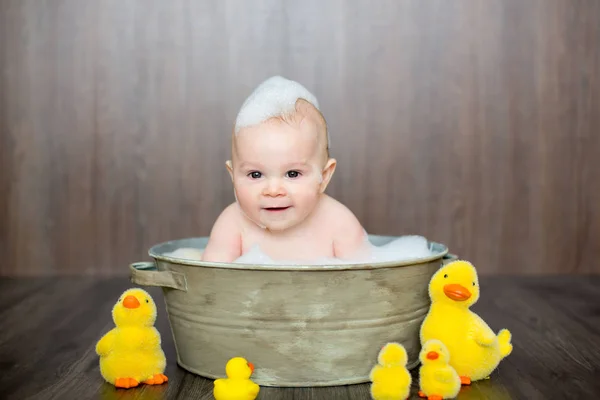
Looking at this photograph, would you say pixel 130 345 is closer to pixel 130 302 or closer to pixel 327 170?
pixel 130 302

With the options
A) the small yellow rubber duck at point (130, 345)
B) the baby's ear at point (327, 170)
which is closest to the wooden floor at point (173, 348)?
the small yellow rubber duck at point (130, 345)

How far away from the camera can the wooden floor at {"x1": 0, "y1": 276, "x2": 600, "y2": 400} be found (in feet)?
3.82

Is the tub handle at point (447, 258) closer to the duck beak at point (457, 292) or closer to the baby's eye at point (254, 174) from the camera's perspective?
the duck beak at point (457, 292)

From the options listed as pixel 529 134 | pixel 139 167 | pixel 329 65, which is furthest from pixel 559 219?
pixel 139 167

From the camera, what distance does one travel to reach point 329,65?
2219mm

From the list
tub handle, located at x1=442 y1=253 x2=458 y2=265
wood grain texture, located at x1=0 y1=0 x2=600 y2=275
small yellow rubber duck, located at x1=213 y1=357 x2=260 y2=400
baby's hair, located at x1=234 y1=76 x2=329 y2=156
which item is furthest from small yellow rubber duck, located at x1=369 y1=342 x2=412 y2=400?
wood grain texture, located at x1=0 y1=0 x2=600 y2=275

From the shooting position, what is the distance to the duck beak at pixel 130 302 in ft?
3.83

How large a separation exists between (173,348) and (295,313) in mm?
370

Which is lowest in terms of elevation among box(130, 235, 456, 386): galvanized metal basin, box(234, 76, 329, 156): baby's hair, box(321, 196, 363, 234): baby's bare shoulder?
box(130, 235, 456, 386): galvanized metal basin

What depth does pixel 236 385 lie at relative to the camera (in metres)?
1.09

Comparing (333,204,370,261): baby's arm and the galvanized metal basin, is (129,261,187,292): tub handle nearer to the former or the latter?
the galvanized metal basin

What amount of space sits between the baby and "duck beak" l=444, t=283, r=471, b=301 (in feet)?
0.68

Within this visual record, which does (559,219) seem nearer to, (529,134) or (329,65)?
(529,134)

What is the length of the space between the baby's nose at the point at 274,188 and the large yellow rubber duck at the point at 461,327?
269mm
